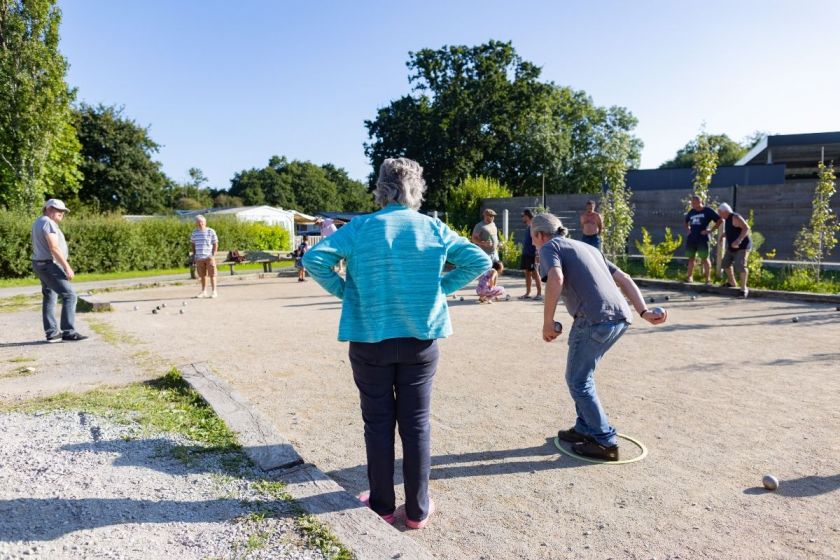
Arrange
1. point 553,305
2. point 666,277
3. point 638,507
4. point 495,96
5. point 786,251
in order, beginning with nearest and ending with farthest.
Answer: point 638,507
point 553,305
point 666,277
point 786,251
point 495,96

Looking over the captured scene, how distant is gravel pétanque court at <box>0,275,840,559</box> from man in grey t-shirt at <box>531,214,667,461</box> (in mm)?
241

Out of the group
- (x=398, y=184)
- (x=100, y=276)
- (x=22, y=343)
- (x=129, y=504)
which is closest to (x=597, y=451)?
(x=398, y=184)

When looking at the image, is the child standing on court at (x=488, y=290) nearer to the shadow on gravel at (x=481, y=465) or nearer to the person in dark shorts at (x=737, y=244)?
the person in dark shorts at (x=737, y=244)

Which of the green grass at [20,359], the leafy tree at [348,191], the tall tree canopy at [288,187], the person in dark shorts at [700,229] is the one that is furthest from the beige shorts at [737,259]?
the leafy tree at [348,191]

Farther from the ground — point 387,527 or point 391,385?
point 391,385

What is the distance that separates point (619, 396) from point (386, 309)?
3220 mm

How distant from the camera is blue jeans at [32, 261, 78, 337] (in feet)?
26.0

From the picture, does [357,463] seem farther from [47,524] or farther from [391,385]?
[47,524]

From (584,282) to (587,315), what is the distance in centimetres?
22

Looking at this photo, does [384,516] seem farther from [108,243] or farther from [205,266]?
[108,243]

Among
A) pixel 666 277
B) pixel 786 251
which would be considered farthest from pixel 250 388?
pixel 786 251

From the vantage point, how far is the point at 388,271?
9.47 ft

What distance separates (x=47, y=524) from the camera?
2.87 meters

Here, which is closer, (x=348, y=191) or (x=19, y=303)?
(x=19, y=303)
